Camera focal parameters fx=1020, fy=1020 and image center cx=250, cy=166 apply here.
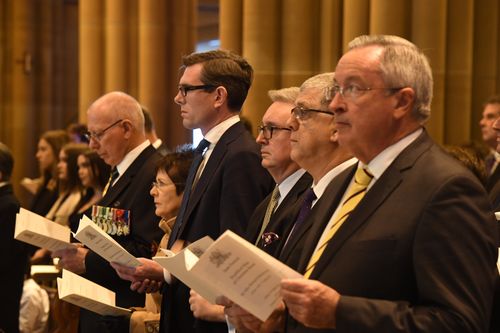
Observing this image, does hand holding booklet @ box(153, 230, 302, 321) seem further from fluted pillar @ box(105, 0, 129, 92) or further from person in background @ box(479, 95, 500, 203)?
fluted pillar @ box(105, 0, 129, 92)

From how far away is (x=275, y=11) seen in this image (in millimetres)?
7234

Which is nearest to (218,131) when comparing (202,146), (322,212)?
(202,146)

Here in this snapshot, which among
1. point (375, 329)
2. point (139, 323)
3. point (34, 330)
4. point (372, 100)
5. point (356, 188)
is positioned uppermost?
point (372, 100)

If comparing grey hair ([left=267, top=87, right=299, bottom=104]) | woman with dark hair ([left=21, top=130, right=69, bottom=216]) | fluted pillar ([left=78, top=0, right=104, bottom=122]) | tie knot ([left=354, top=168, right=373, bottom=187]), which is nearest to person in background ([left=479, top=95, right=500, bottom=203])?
grey hair ([left=267, top=87, right=299, bottom=104])

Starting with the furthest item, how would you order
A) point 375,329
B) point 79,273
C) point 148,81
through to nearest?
point 148,81, point 79,273, point 375,329

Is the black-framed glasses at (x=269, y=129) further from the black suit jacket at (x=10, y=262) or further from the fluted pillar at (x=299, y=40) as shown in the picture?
the fluted pillar at (x=299, y=40)

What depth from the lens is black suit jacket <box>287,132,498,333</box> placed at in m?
2.52

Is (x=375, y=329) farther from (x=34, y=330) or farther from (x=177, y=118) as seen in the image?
(x=177, y=118)

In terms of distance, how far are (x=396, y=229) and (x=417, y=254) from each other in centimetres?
9

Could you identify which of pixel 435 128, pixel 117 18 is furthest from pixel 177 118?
pixel 435 128

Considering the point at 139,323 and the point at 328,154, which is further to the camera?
the point at 139,323

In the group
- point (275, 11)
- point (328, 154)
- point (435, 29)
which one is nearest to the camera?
point (328, 154)

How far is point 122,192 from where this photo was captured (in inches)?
205

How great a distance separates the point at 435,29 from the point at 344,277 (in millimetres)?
4266
